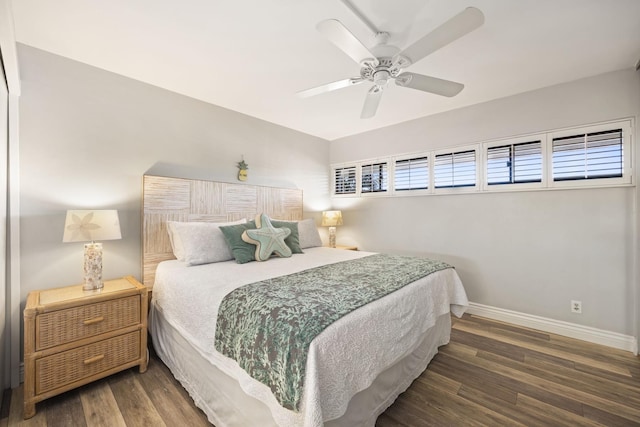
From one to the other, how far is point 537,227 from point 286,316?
296cm

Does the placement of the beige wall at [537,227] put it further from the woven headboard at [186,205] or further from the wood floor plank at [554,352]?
the woven headboard at [186,205]

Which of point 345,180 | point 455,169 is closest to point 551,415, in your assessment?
point 455,169

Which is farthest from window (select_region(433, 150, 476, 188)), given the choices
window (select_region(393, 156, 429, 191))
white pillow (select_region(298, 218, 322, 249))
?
white pillow (select_region(298, 218, 322, 249))

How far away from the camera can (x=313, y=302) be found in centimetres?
135

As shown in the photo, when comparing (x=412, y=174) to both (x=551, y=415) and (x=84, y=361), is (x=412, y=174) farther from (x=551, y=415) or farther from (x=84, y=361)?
(x=84, y=361)

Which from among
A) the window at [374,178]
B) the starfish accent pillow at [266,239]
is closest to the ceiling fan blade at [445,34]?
the starfish accent pillow at [266,239]

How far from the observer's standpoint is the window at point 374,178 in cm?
408

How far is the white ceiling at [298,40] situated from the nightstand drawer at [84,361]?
221 centimetres

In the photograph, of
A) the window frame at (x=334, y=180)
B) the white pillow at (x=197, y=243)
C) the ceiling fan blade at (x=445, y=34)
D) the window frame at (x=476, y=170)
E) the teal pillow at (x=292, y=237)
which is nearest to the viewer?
the ceiling fan blade at (x=445, y=34)

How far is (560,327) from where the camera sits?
8.84ft

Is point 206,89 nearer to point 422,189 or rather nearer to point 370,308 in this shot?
point 370,308

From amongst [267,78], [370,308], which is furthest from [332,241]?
[370,308]

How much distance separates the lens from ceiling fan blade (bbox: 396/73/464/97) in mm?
1890

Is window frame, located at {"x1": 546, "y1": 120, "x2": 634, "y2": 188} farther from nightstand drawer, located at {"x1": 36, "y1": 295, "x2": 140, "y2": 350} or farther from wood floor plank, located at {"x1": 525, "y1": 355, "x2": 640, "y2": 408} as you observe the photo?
nightstand drawer, located at {"x1": 36, "y1": 295, "x2": 140, "y2": 350}
